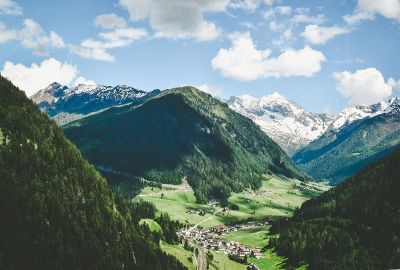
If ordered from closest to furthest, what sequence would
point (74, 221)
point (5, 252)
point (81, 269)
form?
point (5, 252)
point (81, 269)
point (74, 221)

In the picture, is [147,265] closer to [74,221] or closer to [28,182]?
[74,221]

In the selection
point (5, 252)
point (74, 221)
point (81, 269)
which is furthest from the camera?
point (74, 221)

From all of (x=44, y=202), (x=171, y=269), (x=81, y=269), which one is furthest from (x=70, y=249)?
(x=171, y=269)

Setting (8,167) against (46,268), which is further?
(8,167)

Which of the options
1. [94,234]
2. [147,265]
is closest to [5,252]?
[94,234]

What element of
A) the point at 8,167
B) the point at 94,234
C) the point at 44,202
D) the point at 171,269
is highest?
the point at 8,167

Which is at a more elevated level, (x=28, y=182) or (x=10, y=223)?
(x=28, y=182)

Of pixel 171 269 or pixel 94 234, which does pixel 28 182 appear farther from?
pixel 171 269

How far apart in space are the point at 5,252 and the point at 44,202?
27.5 m

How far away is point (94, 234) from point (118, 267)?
17.9 metres

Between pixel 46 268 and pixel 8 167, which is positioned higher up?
pixel 8 167

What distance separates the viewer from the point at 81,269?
184500 mm

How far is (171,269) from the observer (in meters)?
196

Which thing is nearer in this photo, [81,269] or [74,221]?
[81,269]
